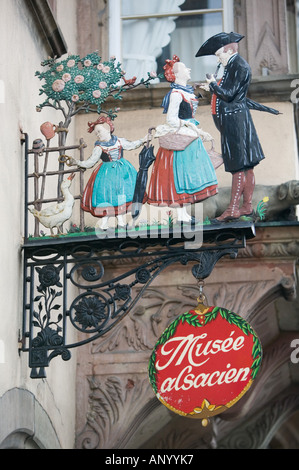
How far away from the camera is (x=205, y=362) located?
754cm

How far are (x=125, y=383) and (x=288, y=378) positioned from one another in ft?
10.9

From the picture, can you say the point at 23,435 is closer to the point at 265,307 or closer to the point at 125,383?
the point at 125,383

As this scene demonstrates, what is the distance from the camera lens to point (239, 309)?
932 centimetres

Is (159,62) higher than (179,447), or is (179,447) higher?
(159,62)

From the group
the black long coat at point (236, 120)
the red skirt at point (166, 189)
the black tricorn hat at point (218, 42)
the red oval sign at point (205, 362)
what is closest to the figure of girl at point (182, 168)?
the red skirt at point (166, 189)

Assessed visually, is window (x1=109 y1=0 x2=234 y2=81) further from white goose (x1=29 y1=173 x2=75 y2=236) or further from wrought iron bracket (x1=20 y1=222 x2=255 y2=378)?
wrought iron bracket (x1=20 y1=222 x2=255 y2=378)

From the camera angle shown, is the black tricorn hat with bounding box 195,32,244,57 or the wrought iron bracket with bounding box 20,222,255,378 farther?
the black tricorn hat with bounding box 195,32,244,57

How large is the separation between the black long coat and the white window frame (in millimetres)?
2640

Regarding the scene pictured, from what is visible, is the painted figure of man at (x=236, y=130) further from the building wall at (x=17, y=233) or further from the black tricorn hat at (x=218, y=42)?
the building wall at (x=17, y=233)

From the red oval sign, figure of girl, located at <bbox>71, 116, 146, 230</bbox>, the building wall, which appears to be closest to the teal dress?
figure of girl, located at <bbox>71, 116, 146, 230</bbox>

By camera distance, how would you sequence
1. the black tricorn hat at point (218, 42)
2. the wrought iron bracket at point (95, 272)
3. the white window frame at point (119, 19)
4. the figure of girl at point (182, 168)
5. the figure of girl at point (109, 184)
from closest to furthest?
the wrought iron bracket at point (95, 272) → the figure of girl at point (182, 168) → the figure of girl at point (109, 184) → the black tricorn hat at point (218, 42) → the white window frame at point (119, 19)

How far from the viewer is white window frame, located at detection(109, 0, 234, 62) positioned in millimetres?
10289

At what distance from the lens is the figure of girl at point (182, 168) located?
7.50 m
